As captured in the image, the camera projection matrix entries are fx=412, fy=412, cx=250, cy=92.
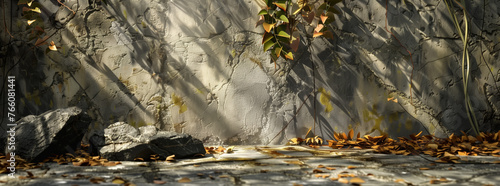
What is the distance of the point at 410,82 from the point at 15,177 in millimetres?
2435

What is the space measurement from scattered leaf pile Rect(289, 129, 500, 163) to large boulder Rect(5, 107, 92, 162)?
54.0 inches

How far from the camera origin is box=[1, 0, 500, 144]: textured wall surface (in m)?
2.75

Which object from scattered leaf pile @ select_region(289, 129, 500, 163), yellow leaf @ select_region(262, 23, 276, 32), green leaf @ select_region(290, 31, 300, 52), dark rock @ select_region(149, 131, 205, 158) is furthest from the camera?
green leaf @ select_region(290, 31, 300, 52)

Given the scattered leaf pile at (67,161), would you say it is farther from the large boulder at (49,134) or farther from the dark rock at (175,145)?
the dark rock at (175,145)

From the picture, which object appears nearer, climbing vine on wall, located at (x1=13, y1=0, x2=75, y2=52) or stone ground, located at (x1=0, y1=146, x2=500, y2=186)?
stone ground, located at (x1=0, y1=146, x2=500, y2=186)

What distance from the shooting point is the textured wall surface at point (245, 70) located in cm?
275

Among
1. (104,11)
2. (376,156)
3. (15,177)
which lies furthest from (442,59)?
(15,177)

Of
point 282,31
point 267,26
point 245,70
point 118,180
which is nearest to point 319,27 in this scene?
point 282,31

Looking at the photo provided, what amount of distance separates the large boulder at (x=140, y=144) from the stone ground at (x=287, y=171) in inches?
3.5

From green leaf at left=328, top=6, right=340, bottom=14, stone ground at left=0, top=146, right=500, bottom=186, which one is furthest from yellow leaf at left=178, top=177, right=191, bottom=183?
green leaf at left=328, top=6, right=340, bottom=14

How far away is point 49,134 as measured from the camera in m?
2.15

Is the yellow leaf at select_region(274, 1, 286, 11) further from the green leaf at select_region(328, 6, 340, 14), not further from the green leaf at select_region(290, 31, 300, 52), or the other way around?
the green leaf at select_region(328, 6, 340, 14)

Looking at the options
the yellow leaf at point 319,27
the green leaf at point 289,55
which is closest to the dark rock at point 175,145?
the green leaf at point 289,55

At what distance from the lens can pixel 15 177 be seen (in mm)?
1682
